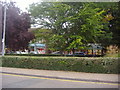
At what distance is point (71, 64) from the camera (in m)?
11.5

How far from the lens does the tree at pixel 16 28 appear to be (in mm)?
22752

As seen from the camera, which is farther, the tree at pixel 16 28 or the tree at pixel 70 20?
the tree at pixel 16 28

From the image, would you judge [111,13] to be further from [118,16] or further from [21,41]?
[21,41]

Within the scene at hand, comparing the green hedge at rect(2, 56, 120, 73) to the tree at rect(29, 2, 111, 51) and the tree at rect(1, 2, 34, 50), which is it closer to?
the tree at rect(29, 2, 111, 51)

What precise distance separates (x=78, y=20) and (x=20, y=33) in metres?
10.8

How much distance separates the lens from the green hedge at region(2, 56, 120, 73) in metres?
10.6

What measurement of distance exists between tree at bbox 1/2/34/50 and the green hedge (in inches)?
382

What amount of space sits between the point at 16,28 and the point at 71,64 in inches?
583

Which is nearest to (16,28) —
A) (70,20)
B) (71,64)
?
(70,20)

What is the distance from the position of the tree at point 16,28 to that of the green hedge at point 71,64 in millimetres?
9691

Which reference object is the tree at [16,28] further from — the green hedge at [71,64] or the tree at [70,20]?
the green hedge at [71,64]

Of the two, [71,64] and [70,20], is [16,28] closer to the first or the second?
[70,20]

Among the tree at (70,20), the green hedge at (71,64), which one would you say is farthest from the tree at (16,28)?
the green hedge at (71,64)


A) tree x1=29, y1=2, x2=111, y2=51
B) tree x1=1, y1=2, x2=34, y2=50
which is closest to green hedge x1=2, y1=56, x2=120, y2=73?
tree x1=29, y1=2, x2=111, y2=51
